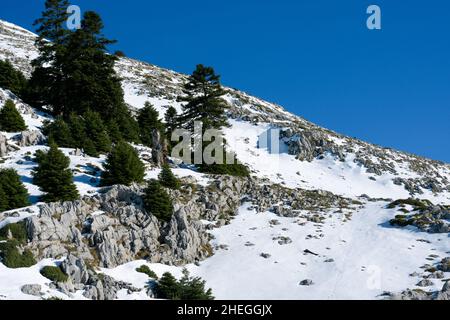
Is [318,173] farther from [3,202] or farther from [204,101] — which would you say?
[3,202]

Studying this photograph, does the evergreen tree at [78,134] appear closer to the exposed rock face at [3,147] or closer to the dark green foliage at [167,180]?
the exposed rock face at [3,147]

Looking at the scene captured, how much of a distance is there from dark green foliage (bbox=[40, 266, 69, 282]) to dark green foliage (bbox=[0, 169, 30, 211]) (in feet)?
20.3

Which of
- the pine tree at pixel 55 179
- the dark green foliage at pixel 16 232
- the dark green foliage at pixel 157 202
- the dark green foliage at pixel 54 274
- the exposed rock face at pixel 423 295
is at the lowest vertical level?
the exposed rock face at pixel 423 295

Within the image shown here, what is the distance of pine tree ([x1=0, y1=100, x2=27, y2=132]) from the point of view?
41.0 m

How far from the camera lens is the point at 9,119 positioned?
41.2 m

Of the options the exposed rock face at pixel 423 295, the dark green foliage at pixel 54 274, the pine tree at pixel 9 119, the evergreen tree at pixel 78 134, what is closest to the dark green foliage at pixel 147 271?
the dark green foliage at pixel 54 274

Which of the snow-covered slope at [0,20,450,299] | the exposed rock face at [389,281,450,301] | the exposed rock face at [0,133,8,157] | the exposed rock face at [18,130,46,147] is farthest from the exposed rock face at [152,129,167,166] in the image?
the exposed rock face at [389,281,450,301]

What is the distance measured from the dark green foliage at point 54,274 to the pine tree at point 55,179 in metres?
6.44

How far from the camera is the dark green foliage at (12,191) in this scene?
95.2 ft

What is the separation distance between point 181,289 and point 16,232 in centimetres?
958

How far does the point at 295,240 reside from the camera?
35250 mm
